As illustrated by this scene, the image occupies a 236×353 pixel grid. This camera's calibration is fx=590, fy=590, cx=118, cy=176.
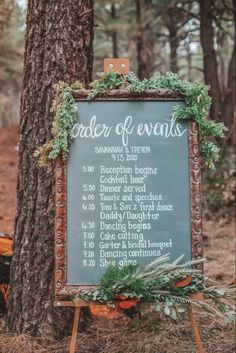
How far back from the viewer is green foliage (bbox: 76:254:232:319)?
3449 mm

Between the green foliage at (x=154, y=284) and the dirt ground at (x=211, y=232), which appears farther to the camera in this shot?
the dirt ground at (x=211, y=232)

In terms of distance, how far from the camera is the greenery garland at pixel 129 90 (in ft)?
11.8

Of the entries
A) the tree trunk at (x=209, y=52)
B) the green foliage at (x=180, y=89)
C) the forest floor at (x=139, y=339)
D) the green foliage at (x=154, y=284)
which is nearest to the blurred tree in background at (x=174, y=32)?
the tree trunk at (x=209, y=52)

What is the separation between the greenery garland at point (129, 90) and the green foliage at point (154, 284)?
31.9 inches

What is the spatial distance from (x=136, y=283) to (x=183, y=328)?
54.8 inches

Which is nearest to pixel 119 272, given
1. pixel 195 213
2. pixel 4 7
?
pixel 195 213

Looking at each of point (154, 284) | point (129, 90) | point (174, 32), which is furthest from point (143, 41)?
point (154, 284)

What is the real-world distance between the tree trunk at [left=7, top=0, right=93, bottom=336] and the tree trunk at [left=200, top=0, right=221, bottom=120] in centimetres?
582

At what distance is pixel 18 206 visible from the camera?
443 cm

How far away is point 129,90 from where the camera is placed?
143 inches

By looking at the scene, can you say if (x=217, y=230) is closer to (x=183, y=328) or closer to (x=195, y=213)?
(x=183, y=328)

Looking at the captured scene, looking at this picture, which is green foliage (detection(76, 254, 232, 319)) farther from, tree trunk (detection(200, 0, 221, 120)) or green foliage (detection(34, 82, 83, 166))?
tree trunk (detection(200, 0, 221, 120))

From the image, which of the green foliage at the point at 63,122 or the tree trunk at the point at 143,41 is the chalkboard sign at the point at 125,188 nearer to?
the green foliage at the point at 63,122

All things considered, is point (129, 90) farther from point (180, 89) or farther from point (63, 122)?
point (63, 122)
